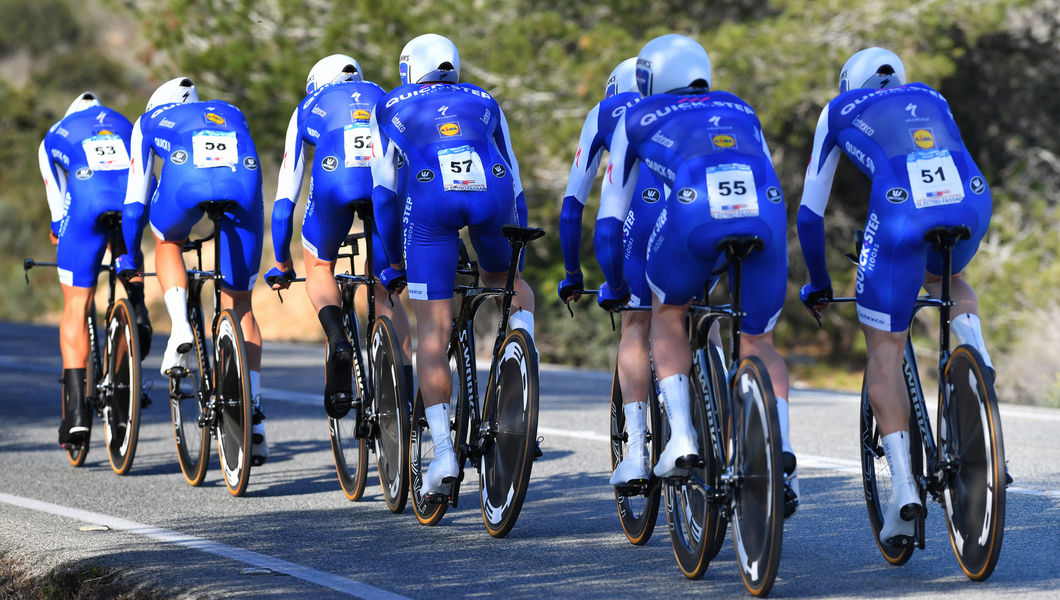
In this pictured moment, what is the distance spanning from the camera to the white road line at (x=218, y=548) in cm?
543

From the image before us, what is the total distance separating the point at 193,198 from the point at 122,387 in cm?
161

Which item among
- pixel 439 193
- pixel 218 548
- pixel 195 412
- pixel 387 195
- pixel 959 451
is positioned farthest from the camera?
pixel 195 412

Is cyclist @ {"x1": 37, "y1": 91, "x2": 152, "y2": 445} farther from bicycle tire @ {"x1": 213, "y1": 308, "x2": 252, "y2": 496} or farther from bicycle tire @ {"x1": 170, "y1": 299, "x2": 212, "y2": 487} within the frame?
bicycle tire @ {"x1": 213, "y1": 308, "x2": 252, "y2": 496}

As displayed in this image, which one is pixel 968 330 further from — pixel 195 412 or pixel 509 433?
pixel 195 412

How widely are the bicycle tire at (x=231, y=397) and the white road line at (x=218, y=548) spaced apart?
2.71 ft

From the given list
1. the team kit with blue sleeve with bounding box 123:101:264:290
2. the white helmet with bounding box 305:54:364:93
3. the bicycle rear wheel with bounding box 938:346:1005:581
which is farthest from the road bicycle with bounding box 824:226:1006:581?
the team kit with blue sleeve with bounding box 123:101:264:290

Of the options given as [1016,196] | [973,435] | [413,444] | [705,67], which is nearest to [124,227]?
[413,444]

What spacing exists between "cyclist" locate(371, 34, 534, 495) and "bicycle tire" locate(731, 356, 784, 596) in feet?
5.35

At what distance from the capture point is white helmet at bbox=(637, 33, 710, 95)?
18.4 feet

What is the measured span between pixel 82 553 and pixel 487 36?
14371 millimetres

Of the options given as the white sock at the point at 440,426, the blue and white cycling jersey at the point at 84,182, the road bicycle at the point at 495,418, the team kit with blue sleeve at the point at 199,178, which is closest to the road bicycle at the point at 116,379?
the blue and white cycling jersey at the point at 84,182

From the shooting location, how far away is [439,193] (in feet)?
21.0

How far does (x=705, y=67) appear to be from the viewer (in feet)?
18.6

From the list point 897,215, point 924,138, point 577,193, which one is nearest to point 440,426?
point 577,193
